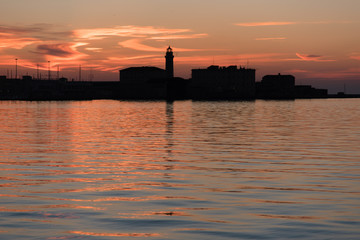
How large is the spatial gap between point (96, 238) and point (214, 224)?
256 centimetres

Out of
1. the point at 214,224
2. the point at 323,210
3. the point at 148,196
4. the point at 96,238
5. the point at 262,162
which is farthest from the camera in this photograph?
the point at 262,162

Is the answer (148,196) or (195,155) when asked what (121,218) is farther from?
(195,155)

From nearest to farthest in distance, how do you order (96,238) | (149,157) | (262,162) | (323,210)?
(96,238) → (323,210) → (262,162) → (149,157)

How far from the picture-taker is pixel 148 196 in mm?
14930

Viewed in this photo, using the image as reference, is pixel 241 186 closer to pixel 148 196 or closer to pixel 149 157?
pixel 148 196

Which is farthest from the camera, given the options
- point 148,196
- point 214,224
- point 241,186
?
point 241,186

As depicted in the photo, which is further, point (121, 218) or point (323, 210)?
point (323, 210)

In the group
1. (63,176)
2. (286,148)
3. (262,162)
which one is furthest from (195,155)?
(63,176)

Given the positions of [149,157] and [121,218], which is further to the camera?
[149,157]

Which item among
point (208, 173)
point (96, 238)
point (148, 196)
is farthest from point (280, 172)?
point (96, 238)

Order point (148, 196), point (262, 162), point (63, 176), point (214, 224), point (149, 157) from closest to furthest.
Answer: point (214, 224), point (148, 196), point (63, 176), point (262, 162), point (149, 157)

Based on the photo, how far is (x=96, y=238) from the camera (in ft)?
33.7

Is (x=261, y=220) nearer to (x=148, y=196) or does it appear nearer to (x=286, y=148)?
(x=148, y=196)

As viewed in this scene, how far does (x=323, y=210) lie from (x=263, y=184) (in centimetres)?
418
